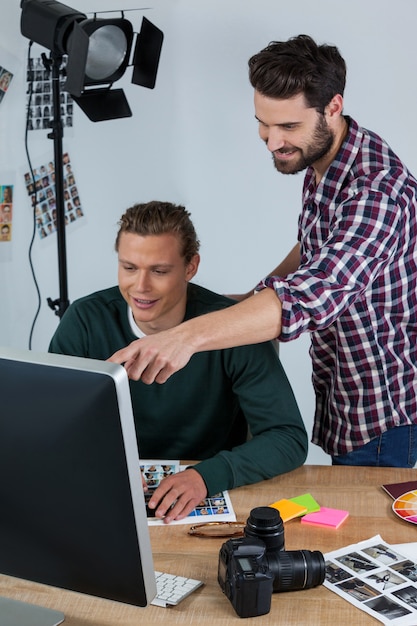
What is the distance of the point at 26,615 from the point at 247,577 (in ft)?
1.08

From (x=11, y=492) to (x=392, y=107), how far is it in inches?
98.5

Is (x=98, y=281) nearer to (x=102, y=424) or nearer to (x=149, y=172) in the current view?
(x=149, y=172)

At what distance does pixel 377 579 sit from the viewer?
1.38 m

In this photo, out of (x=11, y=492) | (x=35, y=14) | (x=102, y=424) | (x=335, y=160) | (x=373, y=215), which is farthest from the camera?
(x=35, y=14)

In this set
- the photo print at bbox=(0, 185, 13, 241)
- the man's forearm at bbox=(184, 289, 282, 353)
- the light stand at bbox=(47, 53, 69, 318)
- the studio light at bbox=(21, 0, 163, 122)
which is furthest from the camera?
the photo print at bbox=(0, 185, 13, 241)

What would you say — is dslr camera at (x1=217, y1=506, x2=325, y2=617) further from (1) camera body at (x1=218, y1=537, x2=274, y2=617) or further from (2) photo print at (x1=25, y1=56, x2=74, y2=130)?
(2) photo print at (x1=25, y1=56, x2=74, y2=130)

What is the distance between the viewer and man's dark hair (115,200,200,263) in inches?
80.0

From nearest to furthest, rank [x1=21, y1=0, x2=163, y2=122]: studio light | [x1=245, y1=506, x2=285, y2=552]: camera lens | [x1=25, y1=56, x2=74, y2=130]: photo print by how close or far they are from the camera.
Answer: [x1=245, y1=506, x2=285, y2=552]: camera lens
[x1=21, y1=0, x2=163, y2=122]: studio light
[x1=25, y1=56, x2=74, y2=130]: photo print

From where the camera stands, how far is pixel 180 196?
11.4ft

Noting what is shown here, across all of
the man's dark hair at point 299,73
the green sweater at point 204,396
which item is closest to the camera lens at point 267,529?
the green sweater at point 204,396

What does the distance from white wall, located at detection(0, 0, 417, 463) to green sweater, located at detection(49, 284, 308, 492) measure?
4.40ft

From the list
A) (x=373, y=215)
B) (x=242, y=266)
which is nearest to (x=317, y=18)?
(x=242, y=266)

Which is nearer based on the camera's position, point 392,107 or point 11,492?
point 11,492

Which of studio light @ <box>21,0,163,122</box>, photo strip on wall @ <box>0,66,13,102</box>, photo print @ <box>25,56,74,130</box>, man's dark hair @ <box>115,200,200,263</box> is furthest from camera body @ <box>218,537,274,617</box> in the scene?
photo strip on wall @ <box>0,66,13,102</box>
